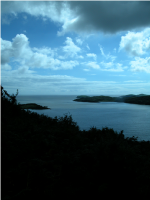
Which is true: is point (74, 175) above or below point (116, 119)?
above

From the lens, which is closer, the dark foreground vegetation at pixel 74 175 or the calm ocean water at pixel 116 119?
the dark foreground vegetation at pixel 74 175

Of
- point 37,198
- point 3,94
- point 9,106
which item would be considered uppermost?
point 3,94

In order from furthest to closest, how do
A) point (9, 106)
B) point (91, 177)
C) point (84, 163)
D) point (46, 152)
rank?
1. point (9, 106)
2. point (46, 152)
3. point (84, 163)
4. point (91, 177)

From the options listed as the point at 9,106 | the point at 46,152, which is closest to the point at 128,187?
the point at 46,152

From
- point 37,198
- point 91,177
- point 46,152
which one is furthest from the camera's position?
point 46,152

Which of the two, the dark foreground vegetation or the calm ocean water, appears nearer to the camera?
the dark foreground vegetation

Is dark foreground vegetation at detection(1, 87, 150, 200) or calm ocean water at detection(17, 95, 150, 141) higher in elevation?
dark foreground vegetation at detection(1, 87, 150, 200)

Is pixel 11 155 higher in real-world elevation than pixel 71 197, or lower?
higher

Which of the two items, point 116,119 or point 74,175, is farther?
point 116,119

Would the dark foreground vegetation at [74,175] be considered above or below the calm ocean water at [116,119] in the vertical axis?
above

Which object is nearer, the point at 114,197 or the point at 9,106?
the point at 114,197

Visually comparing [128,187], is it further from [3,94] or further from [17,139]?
[3,94]
